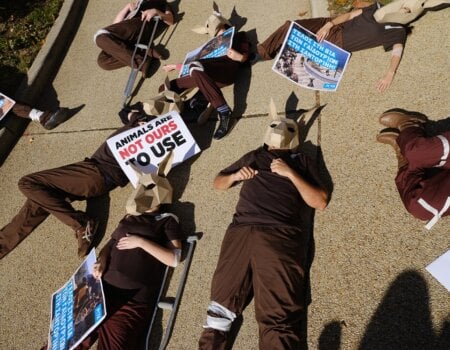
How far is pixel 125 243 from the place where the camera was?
3.08 meters

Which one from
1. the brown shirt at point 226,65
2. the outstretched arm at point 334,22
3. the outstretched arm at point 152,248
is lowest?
the outstretched arm at point 152,248

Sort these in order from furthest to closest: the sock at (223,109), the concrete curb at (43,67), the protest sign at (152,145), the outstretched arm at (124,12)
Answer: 1. the outstretched arm at (124,12)
2. the concrete curb at (43,67)
3. the sock at (223,109)
4. the protest sign at (152,145)

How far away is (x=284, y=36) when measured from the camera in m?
4.18

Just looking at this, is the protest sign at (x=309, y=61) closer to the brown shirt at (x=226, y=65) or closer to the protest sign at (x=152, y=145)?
the brown shirt at (x=226, y=65)

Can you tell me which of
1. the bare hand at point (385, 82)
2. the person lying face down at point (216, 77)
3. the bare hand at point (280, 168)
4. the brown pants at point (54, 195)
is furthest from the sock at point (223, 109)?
the bare hand at point (385, 82)

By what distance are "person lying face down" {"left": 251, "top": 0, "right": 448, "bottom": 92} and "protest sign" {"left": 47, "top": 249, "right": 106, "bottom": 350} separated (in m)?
3.03

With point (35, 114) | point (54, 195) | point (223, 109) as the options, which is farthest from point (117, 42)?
point (54, 195)

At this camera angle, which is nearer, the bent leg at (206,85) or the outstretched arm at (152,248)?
the outstretched arm at (152,248)

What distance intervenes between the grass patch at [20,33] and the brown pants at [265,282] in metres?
4.45

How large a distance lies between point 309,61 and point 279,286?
235 cm

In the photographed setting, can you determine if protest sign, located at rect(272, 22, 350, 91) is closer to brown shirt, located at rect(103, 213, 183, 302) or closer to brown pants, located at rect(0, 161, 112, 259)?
brown shirt, located at rect(103, 213, 183, 302)

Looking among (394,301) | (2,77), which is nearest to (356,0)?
(394,301)

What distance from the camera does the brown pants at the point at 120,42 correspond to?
5059 mm

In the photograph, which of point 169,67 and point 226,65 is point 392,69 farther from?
point 169,67
